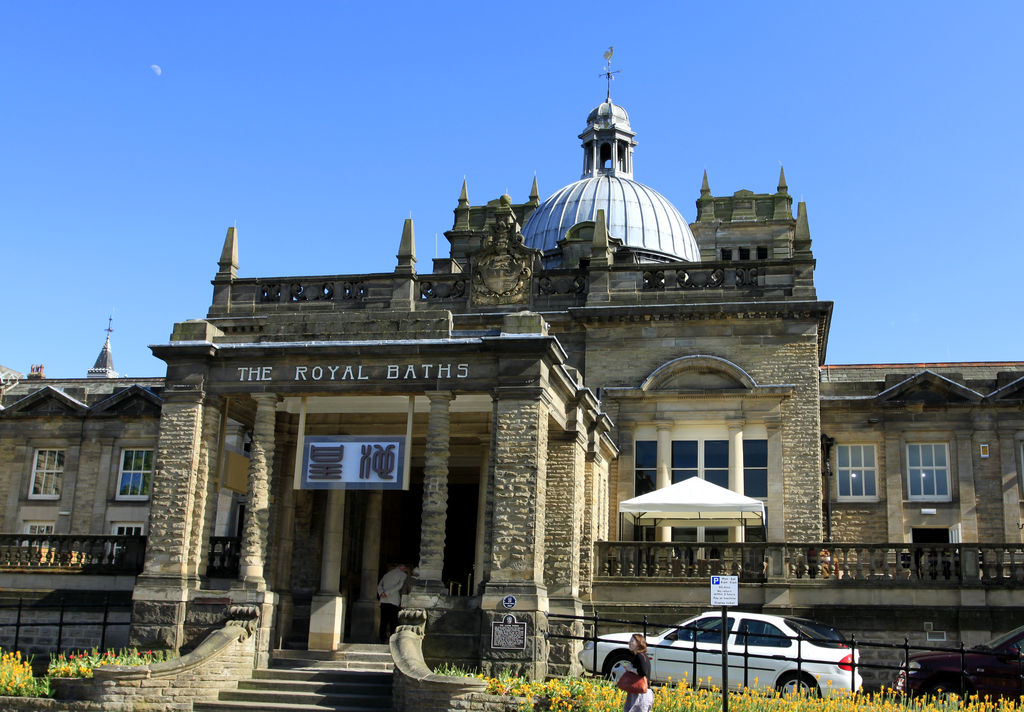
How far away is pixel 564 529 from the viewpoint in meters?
21.3

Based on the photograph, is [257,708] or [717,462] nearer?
[257,708]

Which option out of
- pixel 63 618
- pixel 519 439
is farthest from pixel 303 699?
pixel 63 618

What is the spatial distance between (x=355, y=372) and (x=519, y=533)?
4.30 meters

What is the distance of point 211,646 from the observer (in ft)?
59.1

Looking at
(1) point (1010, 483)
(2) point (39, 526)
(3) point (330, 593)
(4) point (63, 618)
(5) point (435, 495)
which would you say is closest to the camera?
(5) point (435, 495)

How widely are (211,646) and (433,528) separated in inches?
161

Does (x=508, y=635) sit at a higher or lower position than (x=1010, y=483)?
lower

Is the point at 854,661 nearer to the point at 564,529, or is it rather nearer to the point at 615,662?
the point at 615,662

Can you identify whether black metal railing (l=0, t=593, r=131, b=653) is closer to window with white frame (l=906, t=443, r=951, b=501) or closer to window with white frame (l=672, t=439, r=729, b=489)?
window with white frame (l=672, t=439, r=729, b=489)

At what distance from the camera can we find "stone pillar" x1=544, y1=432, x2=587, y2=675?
20375 mm

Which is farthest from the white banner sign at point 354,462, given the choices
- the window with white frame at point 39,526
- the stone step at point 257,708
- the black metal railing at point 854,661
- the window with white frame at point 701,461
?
the window with white frame at point 39,526

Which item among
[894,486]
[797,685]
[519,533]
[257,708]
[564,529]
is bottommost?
[257,708]

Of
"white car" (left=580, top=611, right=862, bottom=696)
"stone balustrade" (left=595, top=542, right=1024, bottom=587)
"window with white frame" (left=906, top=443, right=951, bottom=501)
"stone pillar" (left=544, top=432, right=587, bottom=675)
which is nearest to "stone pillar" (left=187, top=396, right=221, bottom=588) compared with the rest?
"stone pillar" (left=544, top=432, right=587, bottom=675)

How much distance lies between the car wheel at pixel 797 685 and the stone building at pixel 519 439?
155 inches
